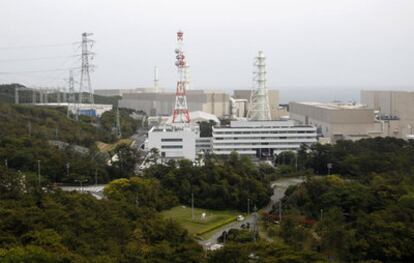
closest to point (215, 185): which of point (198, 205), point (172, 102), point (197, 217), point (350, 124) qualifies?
point (198, 205)

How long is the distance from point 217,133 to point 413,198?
10.7 m

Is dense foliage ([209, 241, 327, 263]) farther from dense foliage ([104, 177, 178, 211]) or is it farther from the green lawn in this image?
dense foliage ([104, 177, 178, 211])

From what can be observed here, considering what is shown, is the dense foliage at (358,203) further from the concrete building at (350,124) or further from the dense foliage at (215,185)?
the concrete building at (350,124)

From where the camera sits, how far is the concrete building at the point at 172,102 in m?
31.4

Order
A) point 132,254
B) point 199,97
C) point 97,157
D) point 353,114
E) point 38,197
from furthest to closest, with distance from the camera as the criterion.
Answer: point 199,97
point 353,114
point 97,157
point 38,197
point 132,254

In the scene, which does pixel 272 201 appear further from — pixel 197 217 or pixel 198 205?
pixel 197 217

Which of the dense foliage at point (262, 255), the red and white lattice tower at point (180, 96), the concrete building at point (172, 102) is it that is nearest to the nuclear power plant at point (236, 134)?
the red and white lattice tower at point (180, 96)

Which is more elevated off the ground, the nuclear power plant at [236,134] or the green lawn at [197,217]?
the nuclear power plant at [236,134]

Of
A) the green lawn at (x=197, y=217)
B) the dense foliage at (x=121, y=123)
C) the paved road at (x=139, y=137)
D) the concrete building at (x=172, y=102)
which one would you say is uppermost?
the concrete building at (x=172, y=102)

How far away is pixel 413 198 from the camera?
31.7 feet

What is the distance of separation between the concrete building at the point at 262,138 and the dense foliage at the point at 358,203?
111 inches

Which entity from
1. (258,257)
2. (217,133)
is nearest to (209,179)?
(258,257)

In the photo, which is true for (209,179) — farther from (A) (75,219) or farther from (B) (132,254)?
(B) (132,254)

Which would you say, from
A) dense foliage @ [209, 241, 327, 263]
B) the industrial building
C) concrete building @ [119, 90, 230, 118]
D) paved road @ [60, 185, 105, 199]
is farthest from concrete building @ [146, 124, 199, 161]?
concrete building @ [119, 90, 230, 118]
